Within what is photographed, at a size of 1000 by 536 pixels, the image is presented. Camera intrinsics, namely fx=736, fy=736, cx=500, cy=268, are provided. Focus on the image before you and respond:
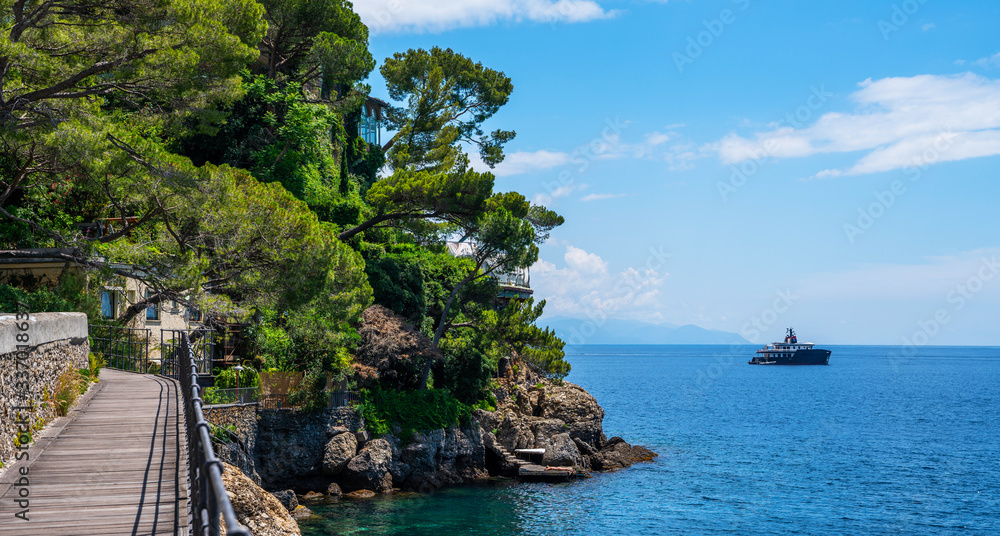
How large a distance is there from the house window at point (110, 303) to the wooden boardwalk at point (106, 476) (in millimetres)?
15696

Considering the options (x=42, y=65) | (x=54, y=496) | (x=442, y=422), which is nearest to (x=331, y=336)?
(x=442, y=422)

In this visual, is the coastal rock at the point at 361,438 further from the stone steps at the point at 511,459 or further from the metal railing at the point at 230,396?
the stone steps at the point at 511,459

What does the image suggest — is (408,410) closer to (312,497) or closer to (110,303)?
(312,497)

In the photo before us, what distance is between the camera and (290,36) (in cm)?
3912

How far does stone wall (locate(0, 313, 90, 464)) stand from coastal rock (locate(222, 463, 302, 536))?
3485 millimetres

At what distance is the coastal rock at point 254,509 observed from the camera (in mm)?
14125

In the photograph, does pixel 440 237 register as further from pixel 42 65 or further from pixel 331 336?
pixel 42 65

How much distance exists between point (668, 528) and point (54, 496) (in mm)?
27001

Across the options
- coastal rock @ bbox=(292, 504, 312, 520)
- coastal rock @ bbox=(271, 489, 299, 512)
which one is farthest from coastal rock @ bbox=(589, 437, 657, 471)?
coastal rock @ bbox=(271, 489, 299, 512)

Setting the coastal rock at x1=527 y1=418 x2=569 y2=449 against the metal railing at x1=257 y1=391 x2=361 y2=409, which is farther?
the coastal rock at x1=527 y1=418 x2=569 y2=449

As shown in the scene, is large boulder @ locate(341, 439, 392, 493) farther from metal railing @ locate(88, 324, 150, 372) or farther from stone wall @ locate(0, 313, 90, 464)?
stone wall @ locate(0, 313, 90, 464)

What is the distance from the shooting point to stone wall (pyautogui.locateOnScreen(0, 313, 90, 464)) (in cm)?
1007

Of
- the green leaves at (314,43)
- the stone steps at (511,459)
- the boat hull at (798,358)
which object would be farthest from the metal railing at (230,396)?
the boat hull at (798,358)

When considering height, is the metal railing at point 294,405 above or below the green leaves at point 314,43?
below
